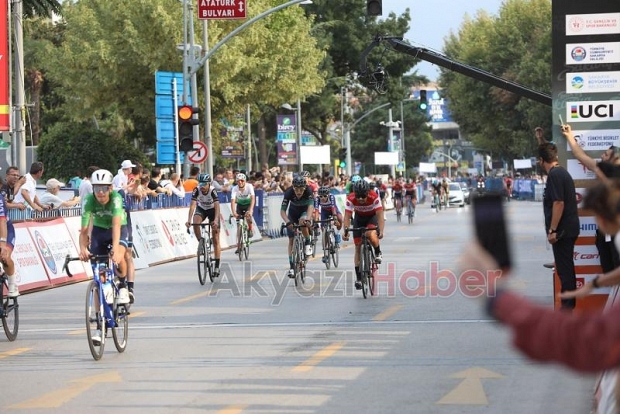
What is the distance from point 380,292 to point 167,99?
54.0 feet

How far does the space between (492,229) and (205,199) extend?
18258 millimetres

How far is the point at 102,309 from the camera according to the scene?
1194 centimetres

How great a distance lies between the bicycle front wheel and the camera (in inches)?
535

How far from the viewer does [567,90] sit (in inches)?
503

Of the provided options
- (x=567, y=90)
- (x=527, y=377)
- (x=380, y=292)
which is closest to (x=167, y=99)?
(x=380, y=292)

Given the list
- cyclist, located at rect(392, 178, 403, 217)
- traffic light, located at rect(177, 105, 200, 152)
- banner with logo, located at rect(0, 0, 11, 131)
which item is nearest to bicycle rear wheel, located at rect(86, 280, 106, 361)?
banner with logo, located at rect(0, 0, 11, 131)

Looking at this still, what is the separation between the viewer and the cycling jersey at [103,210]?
12789 millimetres

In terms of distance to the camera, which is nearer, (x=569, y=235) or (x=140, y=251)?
(x=569, y=235)

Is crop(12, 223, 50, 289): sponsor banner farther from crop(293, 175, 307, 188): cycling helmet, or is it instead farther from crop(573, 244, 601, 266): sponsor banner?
crop(573, 244, 601, 266): sponsor banner

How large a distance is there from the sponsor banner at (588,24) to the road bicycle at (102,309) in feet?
16.2

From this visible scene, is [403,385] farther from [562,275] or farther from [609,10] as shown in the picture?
[609,10]

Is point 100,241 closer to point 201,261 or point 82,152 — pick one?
point 201,261

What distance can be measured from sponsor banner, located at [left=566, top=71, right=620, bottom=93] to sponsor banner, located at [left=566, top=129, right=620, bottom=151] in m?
0.40

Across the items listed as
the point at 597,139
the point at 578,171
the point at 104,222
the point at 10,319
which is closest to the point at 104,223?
the point at 104,222
